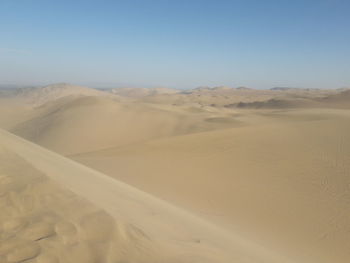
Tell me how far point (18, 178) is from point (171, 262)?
2449 millimetres

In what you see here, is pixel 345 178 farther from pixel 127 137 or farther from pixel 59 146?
pixel 59 146

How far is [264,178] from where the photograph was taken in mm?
8258

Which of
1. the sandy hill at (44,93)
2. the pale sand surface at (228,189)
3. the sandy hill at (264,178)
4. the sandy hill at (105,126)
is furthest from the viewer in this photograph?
the sandy hill at (44,93)

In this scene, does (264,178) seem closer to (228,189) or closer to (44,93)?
(228,189)

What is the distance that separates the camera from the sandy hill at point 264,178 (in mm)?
5414

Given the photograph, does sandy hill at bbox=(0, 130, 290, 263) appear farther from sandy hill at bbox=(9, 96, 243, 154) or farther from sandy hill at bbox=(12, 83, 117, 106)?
sandy hill at bbox=(12, 83, 117, 106)

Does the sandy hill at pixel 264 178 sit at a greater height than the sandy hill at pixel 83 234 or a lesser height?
lesser

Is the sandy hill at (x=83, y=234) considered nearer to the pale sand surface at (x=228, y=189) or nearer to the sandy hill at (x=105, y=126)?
the pale sand surface at (x=228, y=189)

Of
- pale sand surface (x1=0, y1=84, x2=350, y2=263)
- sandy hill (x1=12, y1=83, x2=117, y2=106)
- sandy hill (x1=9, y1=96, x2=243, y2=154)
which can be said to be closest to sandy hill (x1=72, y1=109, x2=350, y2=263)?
pale sand surface (x1=0, y1=84, x2=350, y2=263)

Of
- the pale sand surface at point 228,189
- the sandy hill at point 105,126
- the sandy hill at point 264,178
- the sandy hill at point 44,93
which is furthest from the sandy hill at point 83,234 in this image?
the sandy hill at point 44,93

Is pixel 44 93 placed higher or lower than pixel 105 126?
higher

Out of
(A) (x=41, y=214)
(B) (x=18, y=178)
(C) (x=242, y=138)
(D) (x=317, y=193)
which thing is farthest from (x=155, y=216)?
(C) (x=242, y=138)

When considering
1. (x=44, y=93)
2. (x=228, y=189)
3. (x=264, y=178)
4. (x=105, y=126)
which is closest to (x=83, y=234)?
(x=228, y=189)

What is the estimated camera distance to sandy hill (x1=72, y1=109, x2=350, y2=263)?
541 cm
